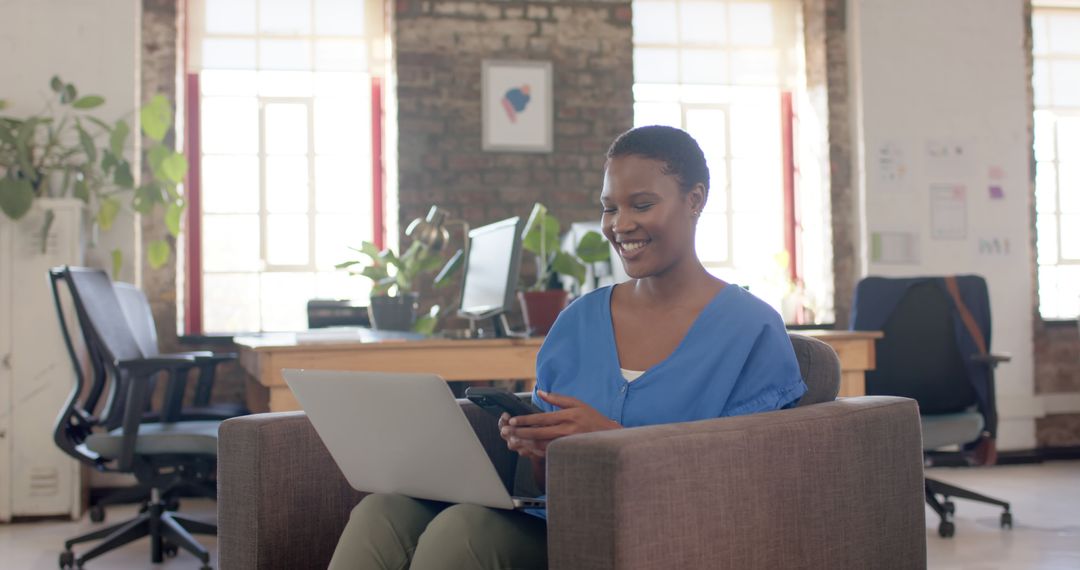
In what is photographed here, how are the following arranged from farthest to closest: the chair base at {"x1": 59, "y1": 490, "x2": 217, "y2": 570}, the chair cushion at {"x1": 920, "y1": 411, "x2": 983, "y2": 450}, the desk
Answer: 1. the chair cushion at {"x1": 920, "y1": 411, "x2": 983, "y2": 450}
2. the chair base at {"x1": 59, "y1": 490, "x2": 217, "y2": 570}
3. the desk

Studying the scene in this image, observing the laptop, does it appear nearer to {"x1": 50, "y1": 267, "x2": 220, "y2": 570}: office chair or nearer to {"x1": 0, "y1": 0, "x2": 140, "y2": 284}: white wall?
{"x1": 50, "y1": 267, "x2": 220, "y2": 570}: office chair

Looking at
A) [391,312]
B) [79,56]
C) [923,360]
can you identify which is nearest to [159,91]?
[79,56]

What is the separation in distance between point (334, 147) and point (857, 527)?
430cm

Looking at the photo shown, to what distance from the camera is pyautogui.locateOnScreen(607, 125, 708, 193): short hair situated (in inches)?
66.8

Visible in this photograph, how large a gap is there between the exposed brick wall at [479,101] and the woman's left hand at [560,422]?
3821 mm

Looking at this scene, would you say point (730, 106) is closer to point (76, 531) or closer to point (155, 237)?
point (155, 237)

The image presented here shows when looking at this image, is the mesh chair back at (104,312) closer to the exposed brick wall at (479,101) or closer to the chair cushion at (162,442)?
the chair cushion at (162,442)

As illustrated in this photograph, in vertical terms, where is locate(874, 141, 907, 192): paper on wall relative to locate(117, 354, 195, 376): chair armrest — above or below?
above

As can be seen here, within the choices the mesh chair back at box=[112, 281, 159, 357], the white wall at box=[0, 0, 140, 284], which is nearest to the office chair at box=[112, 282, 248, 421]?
the mesh chair back at box=[112, 281, 159, 357]

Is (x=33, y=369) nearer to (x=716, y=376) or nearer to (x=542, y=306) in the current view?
(x=542, y=306)

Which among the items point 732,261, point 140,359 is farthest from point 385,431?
point 732,261

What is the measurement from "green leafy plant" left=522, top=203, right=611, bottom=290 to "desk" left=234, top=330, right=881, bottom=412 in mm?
550

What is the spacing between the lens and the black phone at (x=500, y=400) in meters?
1.53

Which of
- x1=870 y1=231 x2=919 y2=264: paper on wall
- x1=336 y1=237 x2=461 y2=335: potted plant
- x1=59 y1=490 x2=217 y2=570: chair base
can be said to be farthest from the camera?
x1=870 y1=231 x2=919 y2=264: paper on wall
